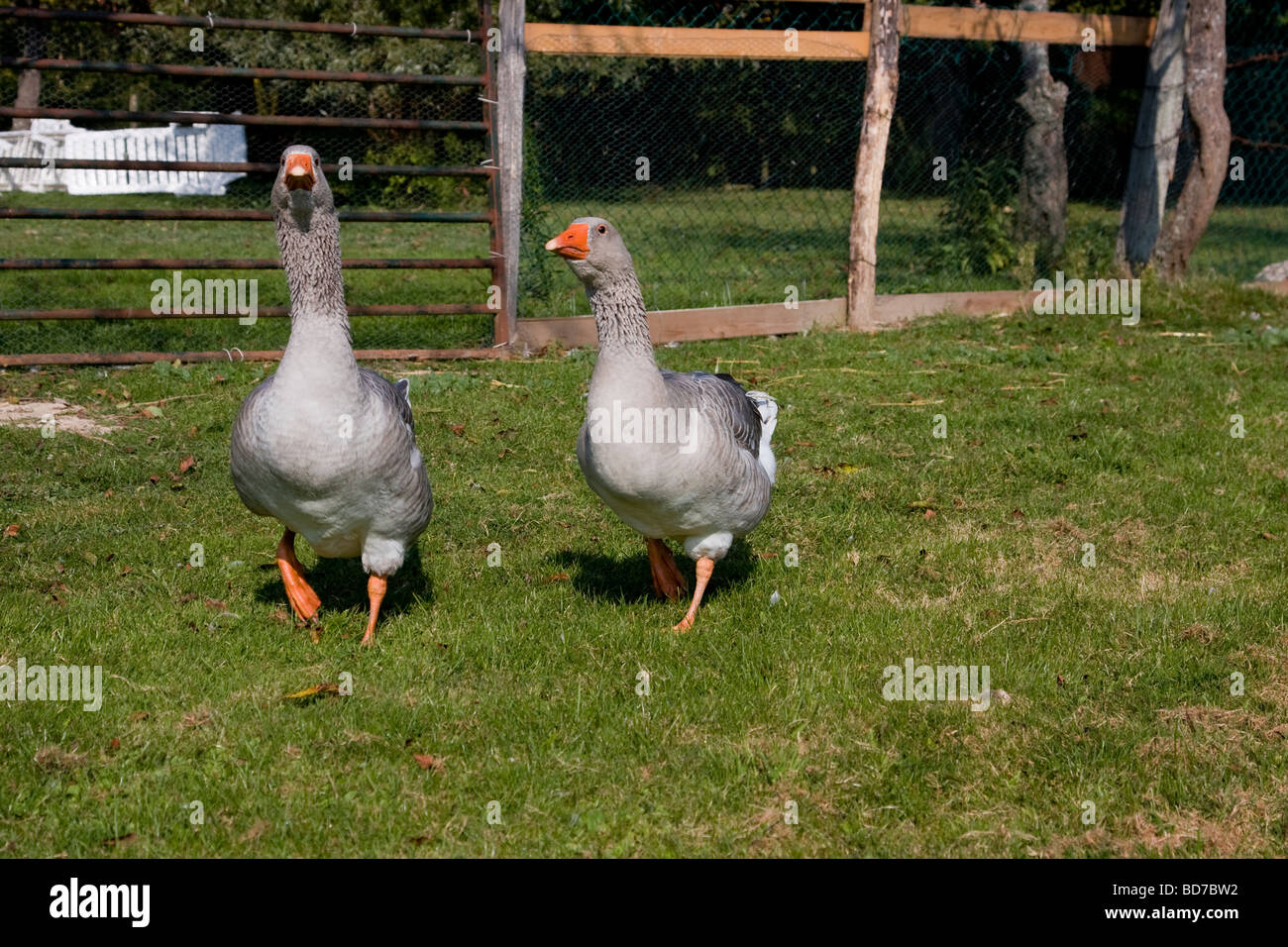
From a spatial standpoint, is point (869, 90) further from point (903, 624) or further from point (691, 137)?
point (903, 624)

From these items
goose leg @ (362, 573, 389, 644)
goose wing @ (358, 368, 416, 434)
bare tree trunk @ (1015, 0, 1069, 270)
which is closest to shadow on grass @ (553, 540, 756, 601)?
goose leg @ (362, 573, 389, 644)

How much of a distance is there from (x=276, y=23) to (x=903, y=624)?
314 inches

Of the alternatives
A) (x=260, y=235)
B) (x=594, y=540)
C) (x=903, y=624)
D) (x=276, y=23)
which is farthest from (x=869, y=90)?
(x=260, y=235)

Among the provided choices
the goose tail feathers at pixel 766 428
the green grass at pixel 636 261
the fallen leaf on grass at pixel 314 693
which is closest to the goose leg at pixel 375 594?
the fallen leaf on grass at pixel 314 693

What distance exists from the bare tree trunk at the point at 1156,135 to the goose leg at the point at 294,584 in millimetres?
11234

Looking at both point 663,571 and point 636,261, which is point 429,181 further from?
point 663,571

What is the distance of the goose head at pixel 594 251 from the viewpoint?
501cm

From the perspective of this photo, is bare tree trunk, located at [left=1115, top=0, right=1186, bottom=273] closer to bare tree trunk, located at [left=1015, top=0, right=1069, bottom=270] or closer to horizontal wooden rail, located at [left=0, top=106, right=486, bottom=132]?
bare tree trunk, located at [left=1015, top=0, right=1069, bottom=270]

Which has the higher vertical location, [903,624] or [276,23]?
[276,23]

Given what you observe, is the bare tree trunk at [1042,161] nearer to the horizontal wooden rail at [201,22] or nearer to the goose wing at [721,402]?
the horizontal wooden rail at [201,22]

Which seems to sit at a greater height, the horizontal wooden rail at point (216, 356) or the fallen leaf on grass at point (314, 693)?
the horizontal wooden rail at point (216, 356)

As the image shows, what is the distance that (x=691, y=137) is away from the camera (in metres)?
15.1

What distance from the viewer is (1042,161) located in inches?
590

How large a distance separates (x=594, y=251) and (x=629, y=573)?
1979mm
